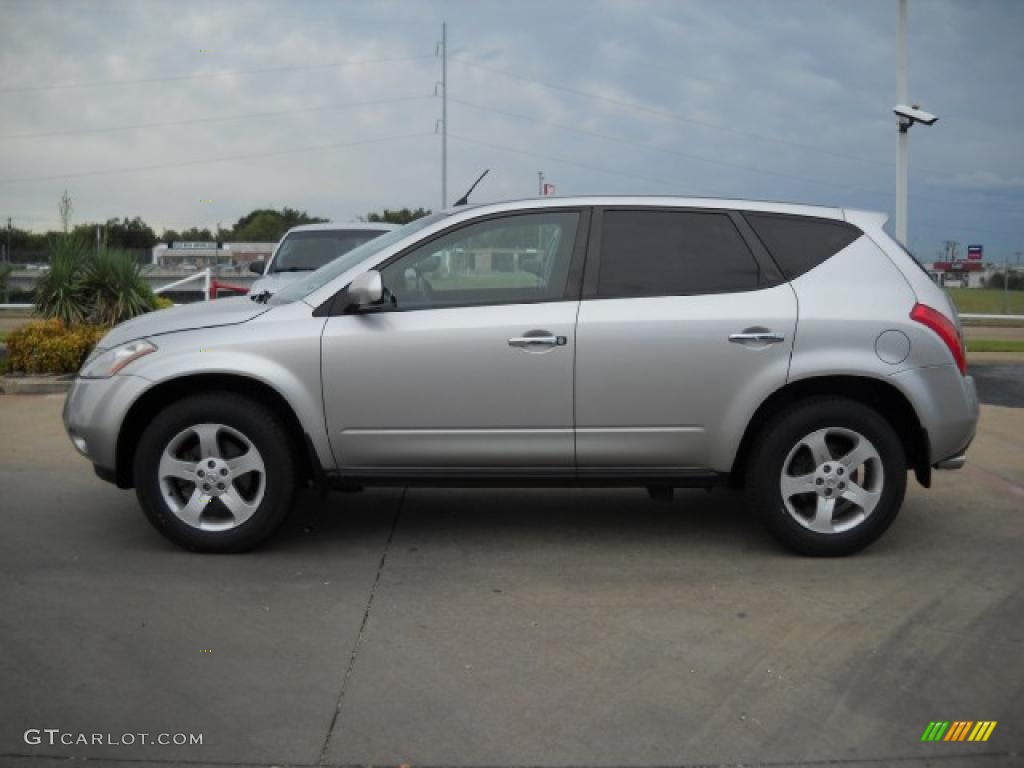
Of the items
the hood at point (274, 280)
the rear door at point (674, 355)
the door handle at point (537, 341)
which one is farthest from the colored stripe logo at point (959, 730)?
the hood at point (274, 280)

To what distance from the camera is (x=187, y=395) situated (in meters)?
5.60

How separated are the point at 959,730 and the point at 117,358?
13.6 ft

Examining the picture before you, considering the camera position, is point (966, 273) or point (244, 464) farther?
point (966, 273)

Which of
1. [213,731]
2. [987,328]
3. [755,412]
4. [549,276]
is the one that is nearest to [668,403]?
[755,412]

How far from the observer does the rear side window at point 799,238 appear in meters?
5.66

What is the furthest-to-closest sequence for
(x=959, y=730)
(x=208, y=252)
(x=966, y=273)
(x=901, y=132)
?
1. (x=208, y=252)
2. (x=966, y=273)
3. (x=901, y=132)
4. (x=959, y=730)

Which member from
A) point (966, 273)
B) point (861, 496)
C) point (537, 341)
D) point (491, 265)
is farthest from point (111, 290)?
point (966, 273)

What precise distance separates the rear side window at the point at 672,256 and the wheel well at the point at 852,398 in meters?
0.58

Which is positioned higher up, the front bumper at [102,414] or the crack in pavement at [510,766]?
the front bumper at [102,414]

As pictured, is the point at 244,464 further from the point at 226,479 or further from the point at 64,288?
the point at 64,288

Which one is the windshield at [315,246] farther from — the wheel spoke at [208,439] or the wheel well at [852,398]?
the wheel well at [852,398]

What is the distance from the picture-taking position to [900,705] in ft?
12.5

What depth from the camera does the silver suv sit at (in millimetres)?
5438

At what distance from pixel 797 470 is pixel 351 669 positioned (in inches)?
102
